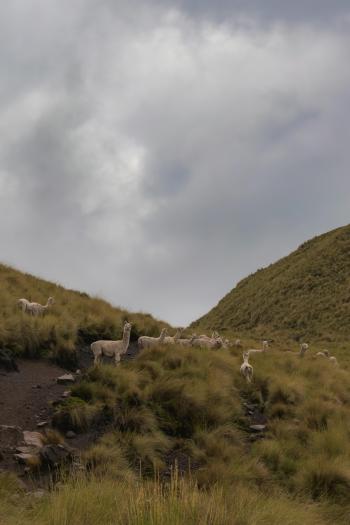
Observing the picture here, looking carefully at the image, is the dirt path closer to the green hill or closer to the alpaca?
the green hill

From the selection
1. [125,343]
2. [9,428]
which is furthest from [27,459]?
[125,343]

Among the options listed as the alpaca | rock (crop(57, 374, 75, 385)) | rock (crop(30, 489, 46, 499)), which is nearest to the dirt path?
rock (crop(57, 374, 75, 385))

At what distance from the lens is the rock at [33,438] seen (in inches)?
353

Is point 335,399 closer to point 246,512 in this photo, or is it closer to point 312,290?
point 246,512

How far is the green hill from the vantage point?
1369cm

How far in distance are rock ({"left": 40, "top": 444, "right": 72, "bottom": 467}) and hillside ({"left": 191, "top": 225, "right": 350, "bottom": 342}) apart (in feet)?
108

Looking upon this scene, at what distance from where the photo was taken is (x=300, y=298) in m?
49.9

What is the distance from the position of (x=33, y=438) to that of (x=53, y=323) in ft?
19.0

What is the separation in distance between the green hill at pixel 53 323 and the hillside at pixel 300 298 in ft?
79.3

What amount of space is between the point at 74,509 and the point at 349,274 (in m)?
46.0

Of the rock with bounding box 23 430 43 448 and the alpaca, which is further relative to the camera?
the alpaca

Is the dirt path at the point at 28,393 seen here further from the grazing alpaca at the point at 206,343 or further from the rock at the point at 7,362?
the grazing alpaca at the point at 206,343

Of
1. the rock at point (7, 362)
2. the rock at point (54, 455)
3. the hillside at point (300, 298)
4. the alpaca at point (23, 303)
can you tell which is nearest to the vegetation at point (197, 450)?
the rock at point (54, 455)

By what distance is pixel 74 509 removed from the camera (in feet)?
20.4
